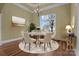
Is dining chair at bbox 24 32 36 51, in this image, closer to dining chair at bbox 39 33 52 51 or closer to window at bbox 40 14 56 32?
dining chair at bbox 39 33 52 51

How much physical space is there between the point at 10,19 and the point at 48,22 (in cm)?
73

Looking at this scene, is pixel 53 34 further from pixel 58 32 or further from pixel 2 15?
pixel 2 15

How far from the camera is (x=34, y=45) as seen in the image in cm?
228

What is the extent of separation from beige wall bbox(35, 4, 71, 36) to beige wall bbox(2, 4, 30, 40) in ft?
1.17

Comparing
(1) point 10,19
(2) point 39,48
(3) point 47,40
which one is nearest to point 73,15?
(3) point 47,40

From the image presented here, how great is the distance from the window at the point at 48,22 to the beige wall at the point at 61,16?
77mm

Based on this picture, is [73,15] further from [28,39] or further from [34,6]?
[28,39]

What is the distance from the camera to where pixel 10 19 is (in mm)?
2238

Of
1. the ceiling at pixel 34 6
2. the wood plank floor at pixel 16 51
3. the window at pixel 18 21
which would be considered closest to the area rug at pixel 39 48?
the wood plank floor at pixel 16 51

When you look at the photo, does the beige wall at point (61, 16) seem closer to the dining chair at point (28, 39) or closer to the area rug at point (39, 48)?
the area rug at point (39, 48)

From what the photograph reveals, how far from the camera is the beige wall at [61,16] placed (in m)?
2.26

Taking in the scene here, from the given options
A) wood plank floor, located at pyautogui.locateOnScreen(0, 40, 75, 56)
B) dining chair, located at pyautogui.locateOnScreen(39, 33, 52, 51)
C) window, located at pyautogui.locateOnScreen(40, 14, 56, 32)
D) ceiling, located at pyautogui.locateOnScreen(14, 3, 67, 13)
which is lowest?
wood plank floor, located at pyautogui.locateOnScreen(0, 40, 75, 56)

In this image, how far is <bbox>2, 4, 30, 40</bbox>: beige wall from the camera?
222 cm

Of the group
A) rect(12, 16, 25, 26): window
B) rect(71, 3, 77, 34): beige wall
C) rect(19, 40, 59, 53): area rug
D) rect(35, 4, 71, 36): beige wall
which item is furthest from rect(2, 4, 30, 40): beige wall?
rect(71, 3, 77, 34): beige wall
